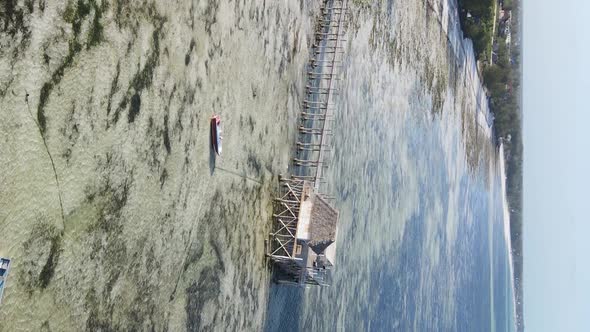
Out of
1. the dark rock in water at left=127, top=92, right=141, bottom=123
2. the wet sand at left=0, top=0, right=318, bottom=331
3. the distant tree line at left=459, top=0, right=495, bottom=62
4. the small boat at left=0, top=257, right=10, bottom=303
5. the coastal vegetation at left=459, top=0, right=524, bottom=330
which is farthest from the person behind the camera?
the coastal vegetation at left=459, top=0, right=524, bottom=330

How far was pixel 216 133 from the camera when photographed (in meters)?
5.32

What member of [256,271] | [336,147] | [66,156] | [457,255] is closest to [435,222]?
[457,255]

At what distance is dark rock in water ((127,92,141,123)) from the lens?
414 cm

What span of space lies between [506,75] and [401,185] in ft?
60.4

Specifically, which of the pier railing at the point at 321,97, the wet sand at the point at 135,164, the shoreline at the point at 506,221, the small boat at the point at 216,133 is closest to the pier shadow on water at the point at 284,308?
the wet sand at the point at 135,164

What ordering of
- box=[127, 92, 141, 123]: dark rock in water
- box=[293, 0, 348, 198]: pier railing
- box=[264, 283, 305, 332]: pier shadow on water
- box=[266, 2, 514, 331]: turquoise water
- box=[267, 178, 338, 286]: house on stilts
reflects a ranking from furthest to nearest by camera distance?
box=[266, 2, 514, 331]: turquoise water → box=[293, 0, 348, 198]: pier railing → box=[264, 283, 305, 332]: pier shadow on water → box=[267, 178, 338, 286]: house on stilts → box=[127, 92, 141, 123]: dark rock in water

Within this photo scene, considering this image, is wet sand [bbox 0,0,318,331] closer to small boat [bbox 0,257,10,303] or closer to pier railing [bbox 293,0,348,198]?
small boat [bbox 0,257,10,303]

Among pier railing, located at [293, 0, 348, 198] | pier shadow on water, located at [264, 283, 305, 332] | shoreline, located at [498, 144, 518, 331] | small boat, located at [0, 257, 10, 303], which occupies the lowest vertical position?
small boat, located at [0, 257, 10, 303]

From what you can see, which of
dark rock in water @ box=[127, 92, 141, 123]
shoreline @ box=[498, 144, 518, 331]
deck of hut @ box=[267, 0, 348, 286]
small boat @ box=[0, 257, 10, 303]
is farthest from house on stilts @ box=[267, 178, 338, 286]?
shoreline @ box=[498, 144, 518, 331]

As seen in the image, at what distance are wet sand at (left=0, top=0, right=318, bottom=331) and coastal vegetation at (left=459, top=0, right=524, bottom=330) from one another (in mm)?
17747

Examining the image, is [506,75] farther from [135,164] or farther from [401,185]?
[135,164]

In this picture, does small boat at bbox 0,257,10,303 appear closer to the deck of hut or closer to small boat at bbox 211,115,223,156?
small boat at bbox 211,115,223,156

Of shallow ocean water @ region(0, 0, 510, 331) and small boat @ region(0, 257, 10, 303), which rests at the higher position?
shallow ocean water @ region(0, 0, 510, 331)

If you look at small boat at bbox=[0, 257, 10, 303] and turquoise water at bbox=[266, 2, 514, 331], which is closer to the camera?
small boat at bbox=[0, 257, 10, 303]
